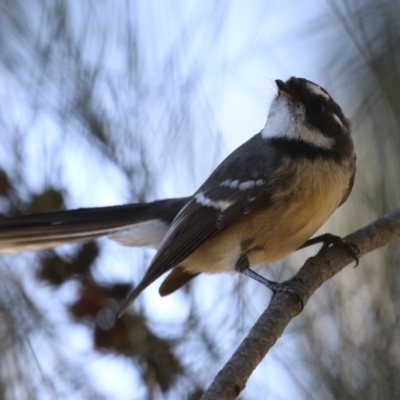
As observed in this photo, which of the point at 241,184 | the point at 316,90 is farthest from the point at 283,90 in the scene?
the point at 241,184

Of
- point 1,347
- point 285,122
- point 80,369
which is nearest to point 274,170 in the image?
point 285,122

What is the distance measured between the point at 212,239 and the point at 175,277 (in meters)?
0.20

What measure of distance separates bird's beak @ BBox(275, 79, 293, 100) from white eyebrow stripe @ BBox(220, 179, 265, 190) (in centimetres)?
30

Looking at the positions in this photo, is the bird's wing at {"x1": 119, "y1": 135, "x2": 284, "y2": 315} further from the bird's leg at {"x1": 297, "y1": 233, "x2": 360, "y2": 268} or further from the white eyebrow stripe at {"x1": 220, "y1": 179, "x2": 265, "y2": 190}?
the bird's leg at {"x1": 297, "y1": 233, "x2": 360, "y2": 268}

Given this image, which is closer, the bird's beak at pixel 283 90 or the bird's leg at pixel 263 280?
the bird's leg at pixel 263 280

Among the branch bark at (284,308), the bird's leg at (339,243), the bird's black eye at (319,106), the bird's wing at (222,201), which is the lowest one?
the branch bark at (284,308)

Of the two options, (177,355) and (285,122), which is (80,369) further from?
(285,122)

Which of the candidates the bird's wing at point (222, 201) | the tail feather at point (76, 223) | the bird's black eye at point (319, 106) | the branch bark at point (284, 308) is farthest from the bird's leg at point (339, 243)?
the tail feather at point (76, 223)

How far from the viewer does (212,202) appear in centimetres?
234

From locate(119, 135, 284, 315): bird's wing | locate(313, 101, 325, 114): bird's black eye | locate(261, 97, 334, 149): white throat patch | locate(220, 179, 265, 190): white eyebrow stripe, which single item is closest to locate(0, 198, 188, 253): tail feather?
locate(119, 135, 284, 315): bird's wing

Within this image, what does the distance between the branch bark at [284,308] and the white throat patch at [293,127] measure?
1.17ft

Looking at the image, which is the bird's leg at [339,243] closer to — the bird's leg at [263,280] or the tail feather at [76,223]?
the bird's leg at [263,280]

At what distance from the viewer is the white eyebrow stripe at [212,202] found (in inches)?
90.2

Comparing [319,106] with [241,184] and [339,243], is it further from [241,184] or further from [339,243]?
[339,243]
